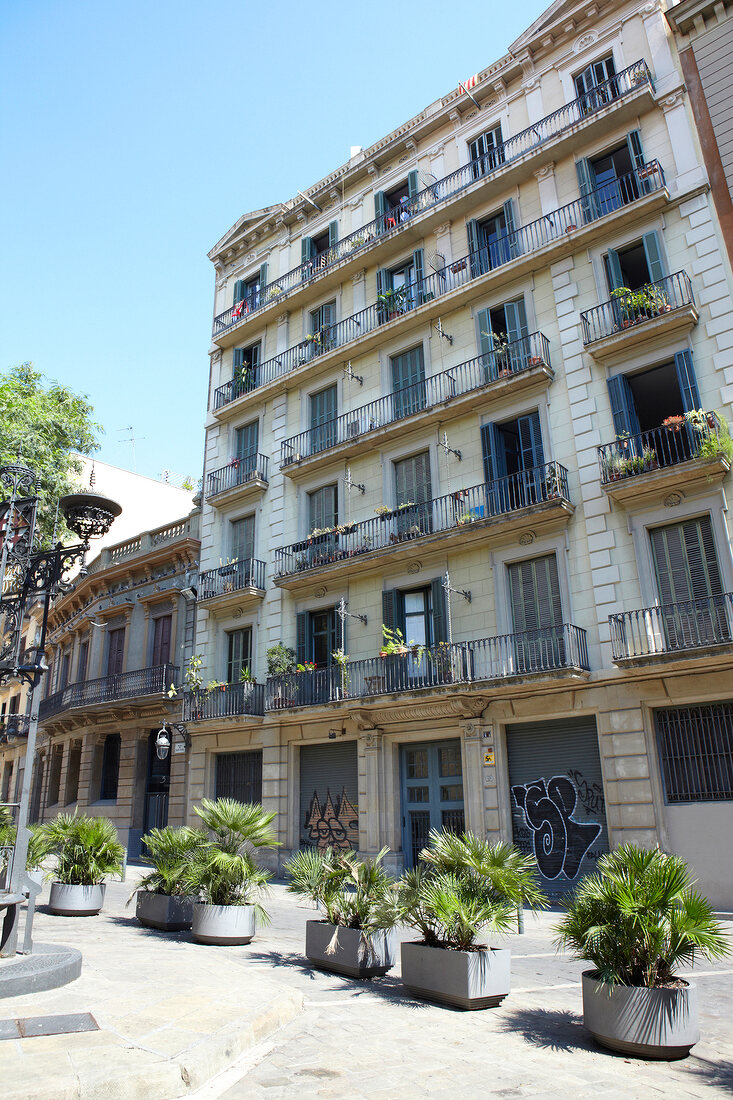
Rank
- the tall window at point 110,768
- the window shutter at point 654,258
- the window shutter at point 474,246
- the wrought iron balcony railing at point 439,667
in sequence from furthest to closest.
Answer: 1. the tall window at point 110,768
2. the window shutter at point 474,246
3. the window shutter at point 654,258
4. the wrought iron balcony railing at point 439,667

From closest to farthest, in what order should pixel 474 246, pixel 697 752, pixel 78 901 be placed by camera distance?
pixel 78 901
pixel 697 752
pixel 474 246

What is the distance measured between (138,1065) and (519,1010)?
154 inches

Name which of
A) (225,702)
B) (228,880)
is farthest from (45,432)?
(228,880)

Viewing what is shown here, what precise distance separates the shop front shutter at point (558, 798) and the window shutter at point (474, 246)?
38.2 feet

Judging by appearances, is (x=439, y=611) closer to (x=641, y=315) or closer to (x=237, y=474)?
(x=641, y=315)

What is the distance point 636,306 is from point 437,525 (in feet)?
21.3

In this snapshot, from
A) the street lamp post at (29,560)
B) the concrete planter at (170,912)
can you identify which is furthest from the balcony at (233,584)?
the street lamp post at (29,560)

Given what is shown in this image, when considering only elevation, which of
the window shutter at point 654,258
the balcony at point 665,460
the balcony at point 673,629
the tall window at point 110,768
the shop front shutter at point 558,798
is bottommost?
the shop front shutter at point 558,798

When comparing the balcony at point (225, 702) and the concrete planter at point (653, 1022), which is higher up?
the balcony at point (225, 702)

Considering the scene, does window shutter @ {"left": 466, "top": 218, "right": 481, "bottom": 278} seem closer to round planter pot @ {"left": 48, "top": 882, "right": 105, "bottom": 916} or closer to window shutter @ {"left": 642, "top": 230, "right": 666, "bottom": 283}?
window shutter @ {"left": 642, "top": 230, "right": 666, "bottom": 283}

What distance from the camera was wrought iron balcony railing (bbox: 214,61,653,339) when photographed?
18516 mm

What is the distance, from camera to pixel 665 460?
50.2ft

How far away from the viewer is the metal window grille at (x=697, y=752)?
44.6 ft

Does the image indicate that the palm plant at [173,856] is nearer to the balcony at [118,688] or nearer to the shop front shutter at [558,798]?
the shop front shutter at [558,798]
